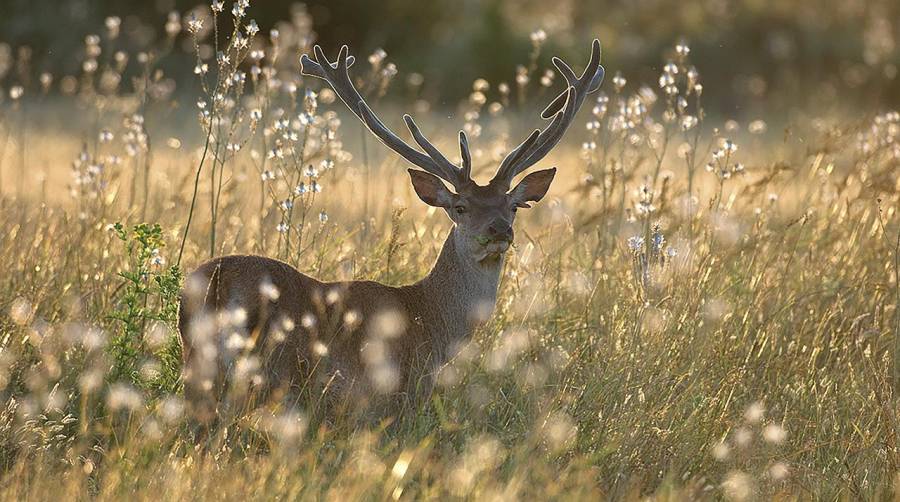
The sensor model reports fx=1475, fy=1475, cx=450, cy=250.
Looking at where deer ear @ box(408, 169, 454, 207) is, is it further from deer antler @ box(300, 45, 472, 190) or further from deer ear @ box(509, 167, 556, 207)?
deer ear @ box(509, 167, 556, 207)

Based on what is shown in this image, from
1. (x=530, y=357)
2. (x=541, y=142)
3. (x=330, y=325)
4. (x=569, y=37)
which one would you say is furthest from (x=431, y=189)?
(x=569, y=37)

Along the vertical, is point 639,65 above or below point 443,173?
above

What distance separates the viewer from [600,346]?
5.84 m

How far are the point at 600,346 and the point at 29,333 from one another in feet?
7.30

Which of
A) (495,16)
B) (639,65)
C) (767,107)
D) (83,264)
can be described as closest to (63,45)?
(495,16)

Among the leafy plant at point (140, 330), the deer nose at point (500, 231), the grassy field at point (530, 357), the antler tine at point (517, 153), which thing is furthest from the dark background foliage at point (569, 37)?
the leafy plant at point (140, 330)

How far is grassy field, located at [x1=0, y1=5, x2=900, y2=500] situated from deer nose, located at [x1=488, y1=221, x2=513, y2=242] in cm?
41

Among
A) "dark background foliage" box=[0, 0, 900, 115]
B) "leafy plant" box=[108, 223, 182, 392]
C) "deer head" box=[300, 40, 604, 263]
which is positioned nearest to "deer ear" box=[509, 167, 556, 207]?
"deer head" box=[300, 40, 604, 263]

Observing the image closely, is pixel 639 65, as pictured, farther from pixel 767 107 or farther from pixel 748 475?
pixel 748 475

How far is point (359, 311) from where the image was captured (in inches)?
214

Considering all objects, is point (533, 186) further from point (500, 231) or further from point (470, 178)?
point (500, 231)

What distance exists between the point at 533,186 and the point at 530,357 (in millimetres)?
738

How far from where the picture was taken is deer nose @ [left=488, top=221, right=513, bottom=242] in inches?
227

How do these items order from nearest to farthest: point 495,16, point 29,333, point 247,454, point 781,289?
point 247,454 < point 29,333 < point 781,289 < point 495,16
